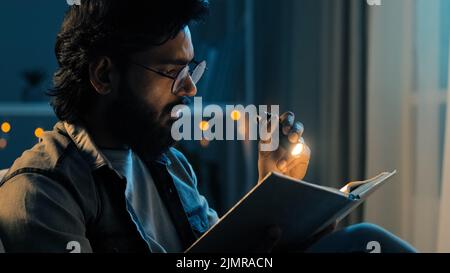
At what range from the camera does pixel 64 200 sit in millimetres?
973

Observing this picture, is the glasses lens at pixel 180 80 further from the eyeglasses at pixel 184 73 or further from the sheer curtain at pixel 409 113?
the sheer curtain at pixel 409 113

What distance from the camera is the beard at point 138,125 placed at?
3.87 feet

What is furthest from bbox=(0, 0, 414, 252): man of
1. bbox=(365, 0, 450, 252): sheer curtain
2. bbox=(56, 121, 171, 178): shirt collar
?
bbox=(365, 0, 450, 252): sheer curtain

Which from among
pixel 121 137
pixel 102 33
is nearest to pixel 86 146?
pixel 121 137

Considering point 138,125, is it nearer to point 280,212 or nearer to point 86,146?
point 86,146

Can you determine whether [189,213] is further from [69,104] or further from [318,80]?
[318,80]

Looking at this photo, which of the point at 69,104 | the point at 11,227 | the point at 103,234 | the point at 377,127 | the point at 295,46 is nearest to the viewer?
the point at 11,227

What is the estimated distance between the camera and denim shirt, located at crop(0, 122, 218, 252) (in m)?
0.93

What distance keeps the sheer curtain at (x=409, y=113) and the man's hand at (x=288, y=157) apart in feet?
2.50

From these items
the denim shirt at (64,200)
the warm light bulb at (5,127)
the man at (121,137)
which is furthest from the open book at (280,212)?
the warm light bulb at (5,127)

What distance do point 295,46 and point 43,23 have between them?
1132 millimetres

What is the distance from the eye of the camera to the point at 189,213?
126 cm

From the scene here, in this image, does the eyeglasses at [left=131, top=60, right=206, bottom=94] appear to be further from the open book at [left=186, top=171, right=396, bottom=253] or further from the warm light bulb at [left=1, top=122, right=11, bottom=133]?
the warm light bulb at [left=1, top=122, right=11, bottom=133]
